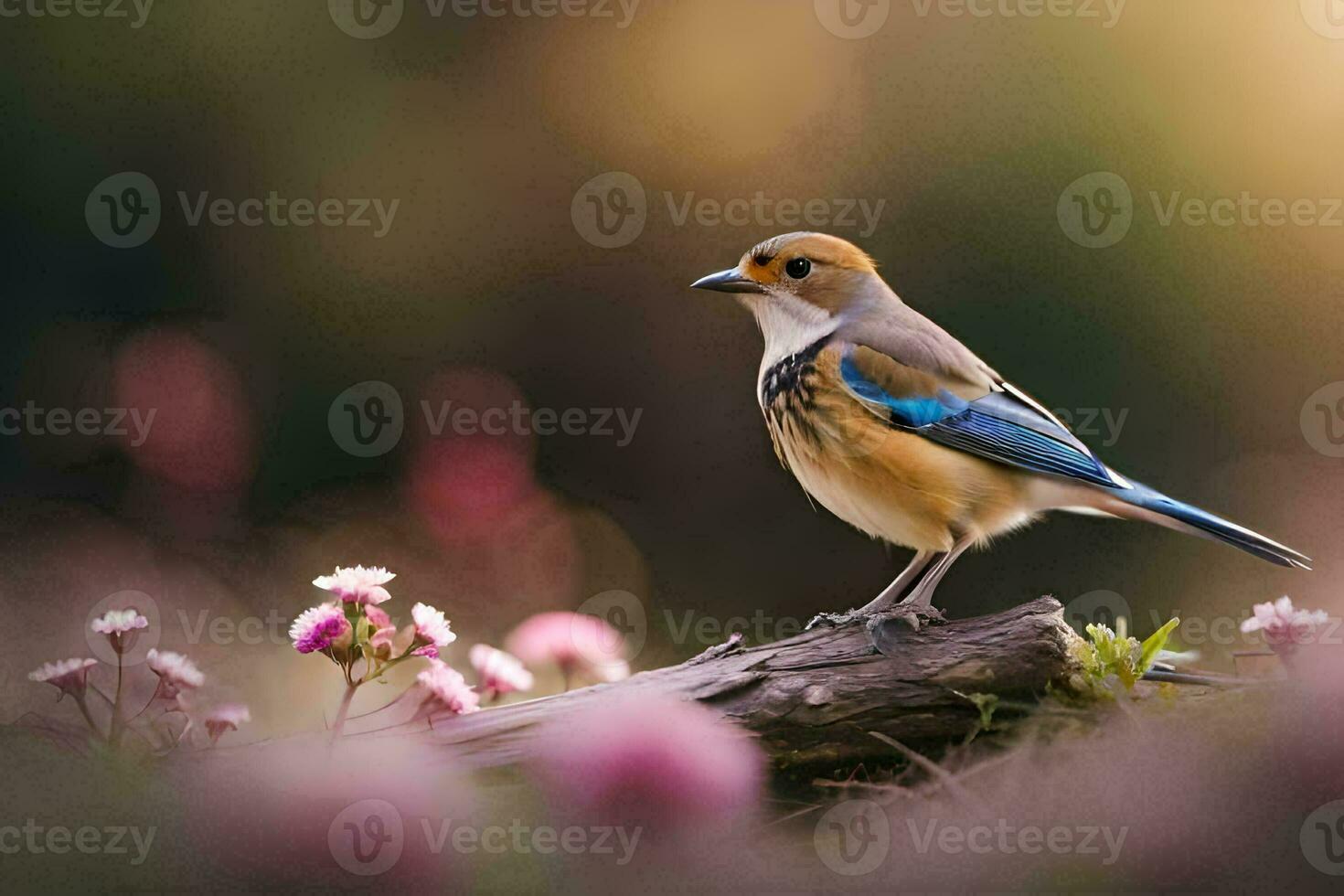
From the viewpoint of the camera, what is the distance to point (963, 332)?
13.5 ft

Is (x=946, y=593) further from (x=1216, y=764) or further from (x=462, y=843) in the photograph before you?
(x=462, y=843)

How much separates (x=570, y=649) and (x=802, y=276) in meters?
0.98

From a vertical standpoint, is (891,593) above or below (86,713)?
above

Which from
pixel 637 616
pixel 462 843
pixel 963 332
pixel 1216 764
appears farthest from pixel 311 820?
pixel 963 332

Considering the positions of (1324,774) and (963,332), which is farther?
(963,332)

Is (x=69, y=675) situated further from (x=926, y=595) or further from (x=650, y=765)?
(x=926, y=595)

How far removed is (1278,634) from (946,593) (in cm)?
169

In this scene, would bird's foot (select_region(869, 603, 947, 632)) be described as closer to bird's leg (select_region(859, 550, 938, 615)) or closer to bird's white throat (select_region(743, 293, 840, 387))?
bird's leg (select_region(859, 550, 938, 615))

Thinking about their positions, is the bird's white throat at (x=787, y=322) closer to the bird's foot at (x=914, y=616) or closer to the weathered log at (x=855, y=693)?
the bird's foot at (x=914, y=616)

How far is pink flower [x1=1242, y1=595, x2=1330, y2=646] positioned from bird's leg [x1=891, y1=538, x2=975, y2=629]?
1.74ft

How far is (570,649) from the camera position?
8.73 feet

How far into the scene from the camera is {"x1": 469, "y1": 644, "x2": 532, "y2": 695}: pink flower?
7.60 feet

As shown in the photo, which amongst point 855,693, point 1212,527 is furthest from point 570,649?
point 1212,527

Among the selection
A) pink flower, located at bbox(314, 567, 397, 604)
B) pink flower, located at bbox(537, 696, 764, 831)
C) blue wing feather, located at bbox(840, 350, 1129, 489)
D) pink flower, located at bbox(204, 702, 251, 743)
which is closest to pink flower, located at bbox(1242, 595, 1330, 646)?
blue wing feather, located at bbox(840, 350, 1129, 489)
